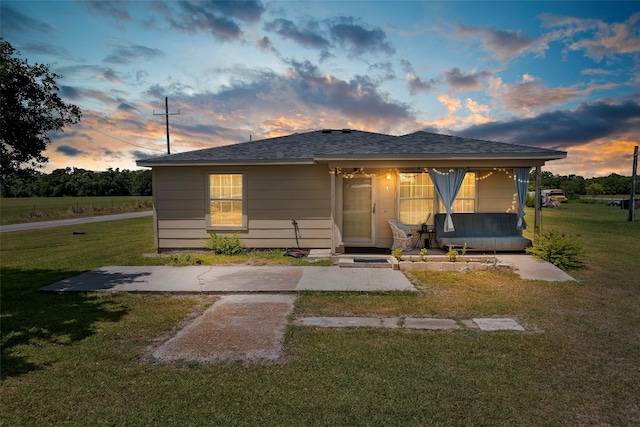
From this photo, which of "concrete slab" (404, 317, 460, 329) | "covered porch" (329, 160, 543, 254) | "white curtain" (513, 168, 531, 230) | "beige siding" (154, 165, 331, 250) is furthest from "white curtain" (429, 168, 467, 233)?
"concrete slab" (404, 317, 460, 329)

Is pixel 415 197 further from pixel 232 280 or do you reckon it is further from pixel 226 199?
pixel 232 280

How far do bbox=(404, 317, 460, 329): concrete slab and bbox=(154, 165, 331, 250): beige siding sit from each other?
5.40m

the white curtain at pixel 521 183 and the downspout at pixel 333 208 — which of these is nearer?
the downspout at pixel 333 208

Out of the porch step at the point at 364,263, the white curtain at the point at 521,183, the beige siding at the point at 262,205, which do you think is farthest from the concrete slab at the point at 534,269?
the beige siding at the point at 262,205

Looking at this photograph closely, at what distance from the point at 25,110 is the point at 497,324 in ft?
26.3

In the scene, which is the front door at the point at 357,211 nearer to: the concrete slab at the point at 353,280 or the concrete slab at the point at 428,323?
the concrete slab at the point at 353,280

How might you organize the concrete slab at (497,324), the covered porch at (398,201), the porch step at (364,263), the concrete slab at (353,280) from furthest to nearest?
the covered porch at (398,201) → the porch step at (364,263) → the concrete slab at (353,280) → the concrete slab at (497,324)

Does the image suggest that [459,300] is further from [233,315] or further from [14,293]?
[14,293]

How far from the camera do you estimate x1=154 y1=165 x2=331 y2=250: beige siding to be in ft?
32.5

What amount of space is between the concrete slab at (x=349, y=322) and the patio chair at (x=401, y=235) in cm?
448

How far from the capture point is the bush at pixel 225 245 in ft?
31.8

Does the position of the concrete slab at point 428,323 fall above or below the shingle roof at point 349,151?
below

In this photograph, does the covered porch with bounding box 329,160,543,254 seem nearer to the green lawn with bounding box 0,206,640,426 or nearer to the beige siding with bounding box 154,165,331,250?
the beige siding with bounding box 154,165,331,250

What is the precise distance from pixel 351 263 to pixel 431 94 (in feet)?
29.7
